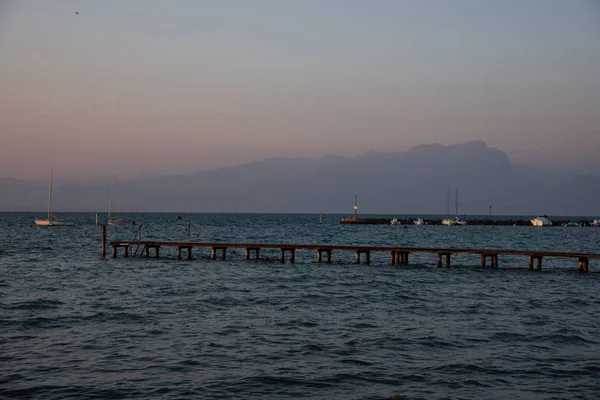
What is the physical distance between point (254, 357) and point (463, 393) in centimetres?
624

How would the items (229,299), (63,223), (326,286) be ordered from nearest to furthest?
(229,299), (326,286), (63,223)

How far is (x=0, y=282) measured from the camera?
3403 cm

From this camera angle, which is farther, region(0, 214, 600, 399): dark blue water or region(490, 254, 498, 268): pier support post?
region(490, 254, 498, 268): pier support post

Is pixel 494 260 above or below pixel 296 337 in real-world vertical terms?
above

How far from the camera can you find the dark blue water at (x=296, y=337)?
15.4m

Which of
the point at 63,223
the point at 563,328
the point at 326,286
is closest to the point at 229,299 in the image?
the point at 326,286

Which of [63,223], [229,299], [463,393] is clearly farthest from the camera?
[63,223]

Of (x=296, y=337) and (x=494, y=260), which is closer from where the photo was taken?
(x=296, y=337)

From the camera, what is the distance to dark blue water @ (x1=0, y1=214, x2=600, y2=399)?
1540 centimetres

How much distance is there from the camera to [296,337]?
20.5 meters

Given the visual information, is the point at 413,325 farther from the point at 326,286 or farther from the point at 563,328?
the point at 326,286

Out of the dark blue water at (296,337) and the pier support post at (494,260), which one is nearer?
the dark blue water at (296,337)

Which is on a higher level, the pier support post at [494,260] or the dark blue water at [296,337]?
the pier support post at [494,260]

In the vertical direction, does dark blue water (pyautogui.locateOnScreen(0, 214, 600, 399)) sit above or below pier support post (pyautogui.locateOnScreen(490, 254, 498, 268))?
below
